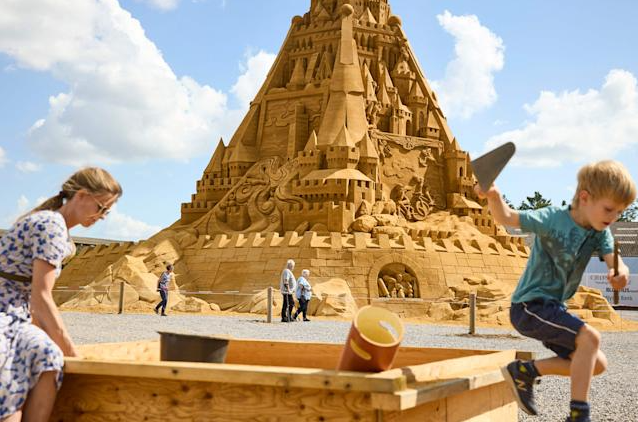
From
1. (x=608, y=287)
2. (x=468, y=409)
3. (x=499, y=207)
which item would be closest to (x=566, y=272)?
(x=499, y=207)

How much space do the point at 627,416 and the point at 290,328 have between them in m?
10.1

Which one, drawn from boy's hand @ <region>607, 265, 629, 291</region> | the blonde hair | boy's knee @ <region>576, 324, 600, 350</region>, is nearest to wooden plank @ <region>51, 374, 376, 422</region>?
the blonde hair

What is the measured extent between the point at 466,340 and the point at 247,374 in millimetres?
11533

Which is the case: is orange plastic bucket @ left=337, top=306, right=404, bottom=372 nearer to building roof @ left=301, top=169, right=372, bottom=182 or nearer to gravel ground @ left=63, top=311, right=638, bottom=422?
gravel ground @ left=63, top=311, right=638, bottom=422

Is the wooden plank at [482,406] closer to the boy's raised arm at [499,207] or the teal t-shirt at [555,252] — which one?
the teal t-shirt at [555,252]

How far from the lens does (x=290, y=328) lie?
51.0 ft

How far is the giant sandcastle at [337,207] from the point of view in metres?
23.9

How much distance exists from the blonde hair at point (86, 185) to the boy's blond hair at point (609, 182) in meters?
2.35

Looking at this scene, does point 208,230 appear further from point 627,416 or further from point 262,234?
point 627,416

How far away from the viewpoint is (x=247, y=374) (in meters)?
3.11

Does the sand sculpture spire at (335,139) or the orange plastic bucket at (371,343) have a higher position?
the sand sculpture spire at (335,139)

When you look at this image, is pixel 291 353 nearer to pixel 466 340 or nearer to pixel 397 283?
pixel 466 340

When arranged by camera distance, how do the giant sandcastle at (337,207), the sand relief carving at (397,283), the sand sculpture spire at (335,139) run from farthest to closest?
1. the sand sculpture spire at (335,139)
2. the sand relief carving at (397,283)
3. the giant sandcastle at (337,207)

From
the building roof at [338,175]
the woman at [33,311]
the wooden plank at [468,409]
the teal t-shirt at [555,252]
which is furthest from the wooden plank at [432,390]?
the building roof at [338,175]
